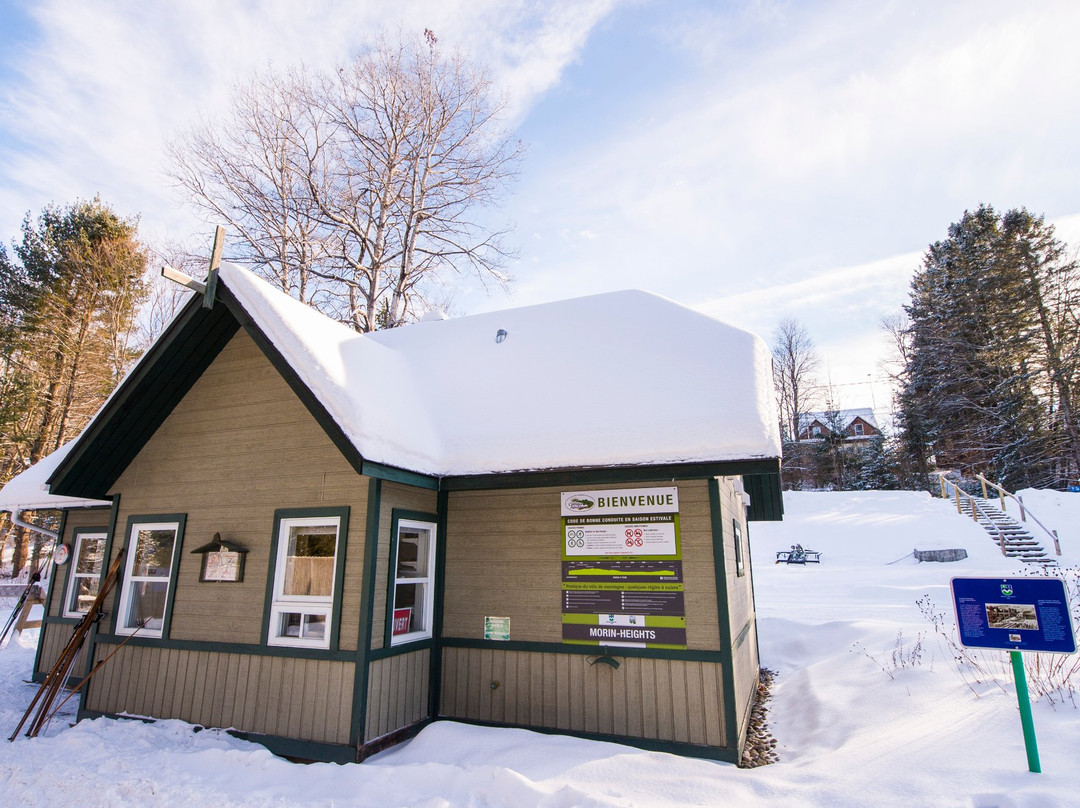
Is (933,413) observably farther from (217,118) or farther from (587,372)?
(217,118)

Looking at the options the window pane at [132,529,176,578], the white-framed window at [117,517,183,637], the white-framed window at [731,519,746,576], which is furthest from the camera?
the white-framed window at [731,519,746,576]

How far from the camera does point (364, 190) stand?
18812mm

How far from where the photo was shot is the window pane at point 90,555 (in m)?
10.2

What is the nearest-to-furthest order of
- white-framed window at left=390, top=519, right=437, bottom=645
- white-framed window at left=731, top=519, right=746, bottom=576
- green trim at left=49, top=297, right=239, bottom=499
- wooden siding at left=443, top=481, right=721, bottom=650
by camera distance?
1. wooden siding at left=443, top=481, right=721, bottom=650
2. white-framed window at left=390, top=519, right=437, bottom=645
3. green trim at left=49, top=297, right=239, bottom=499
4. white-framed window at left=731, top=519, right=746, bottom=576

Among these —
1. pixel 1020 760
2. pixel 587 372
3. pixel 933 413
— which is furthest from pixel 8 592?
pixel 933 413

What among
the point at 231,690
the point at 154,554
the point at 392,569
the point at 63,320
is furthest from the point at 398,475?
the point at 63,320

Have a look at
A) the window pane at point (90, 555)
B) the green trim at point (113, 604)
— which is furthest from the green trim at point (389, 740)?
the window pane at point (90, 555)

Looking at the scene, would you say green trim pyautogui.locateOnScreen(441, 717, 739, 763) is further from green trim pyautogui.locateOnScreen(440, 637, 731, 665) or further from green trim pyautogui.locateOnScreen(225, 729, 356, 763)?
green trim pyautogui.locateOnScreen(225, 729, 356, 763)

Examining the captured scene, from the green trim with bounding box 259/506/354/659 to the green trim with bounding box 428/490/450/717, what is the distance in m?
1.32

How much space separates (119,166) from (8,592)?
14.5 m

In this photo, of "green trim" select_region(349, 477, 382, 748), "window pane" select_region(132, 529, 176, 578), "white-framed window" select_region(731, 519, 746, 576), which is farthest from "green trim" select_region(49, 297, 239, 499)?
"white-framed window" select_region(731, 519, 746, 576)

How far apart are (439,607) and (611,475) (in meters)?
2.70

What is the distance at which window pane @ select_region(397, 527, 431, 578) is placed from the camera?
22.1 ft

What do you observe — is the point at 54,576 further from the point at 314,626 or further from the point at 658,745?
the point at 658,745
